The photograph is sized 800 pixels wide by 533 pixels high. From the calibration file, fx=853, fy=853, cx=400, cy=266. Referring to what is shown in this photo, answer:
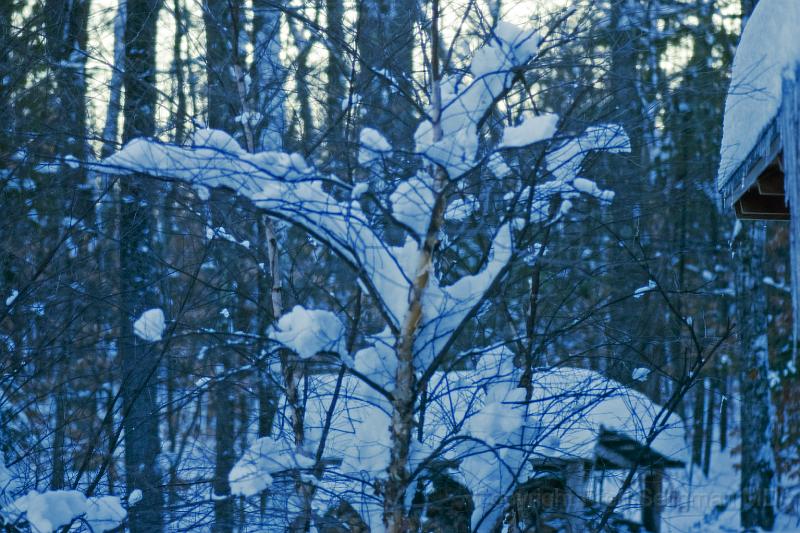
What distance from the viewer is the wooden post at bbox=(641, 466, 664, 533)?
20.1ft

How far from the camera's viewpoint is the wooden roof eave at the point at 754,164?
166 inches

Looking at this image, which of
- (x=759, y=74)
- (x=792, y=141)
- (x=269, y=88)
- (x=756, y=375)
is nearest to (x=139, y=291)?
(x=269, y=88)

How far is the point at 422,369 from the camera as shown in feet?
14.6

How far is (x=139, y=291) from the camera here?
7.82 metres

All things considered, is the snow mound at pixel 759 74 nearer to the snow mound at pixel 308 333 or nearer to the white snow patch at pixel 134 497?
the snow mound at pixel 308 333

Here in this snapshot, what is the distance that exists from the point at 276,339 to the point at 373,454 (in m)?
0.96

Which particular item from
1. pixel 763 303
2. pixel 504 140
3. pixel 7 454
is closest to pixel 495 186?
pixel 504 140

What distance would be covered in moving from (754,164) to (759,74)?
2.17ft

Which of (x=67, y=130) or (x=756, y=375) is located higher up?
(x=67, y=130)

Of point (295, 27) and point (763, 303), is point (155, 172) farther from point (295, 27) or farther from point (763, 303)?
point (763, 303)

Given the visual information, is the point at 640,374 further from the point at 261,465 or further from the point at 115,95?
the point at 115,95

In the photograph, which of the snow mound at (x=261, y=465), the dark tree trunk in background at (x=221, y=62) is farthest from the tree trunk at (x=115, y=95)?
the snow mound at (x=261, y=465)

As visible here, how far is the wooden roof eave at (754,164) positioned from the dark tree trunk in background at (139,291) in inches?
135

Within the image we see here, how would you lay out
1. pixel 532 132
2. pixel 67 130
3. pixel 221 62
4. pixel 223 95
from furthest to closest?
pixel 221 62 → pixel 67 130 → pixel 223 95 → pixel 532 132
